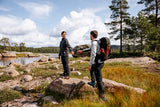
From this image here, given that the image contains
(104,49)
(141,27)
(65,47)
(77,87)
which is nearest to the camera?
(104,49)

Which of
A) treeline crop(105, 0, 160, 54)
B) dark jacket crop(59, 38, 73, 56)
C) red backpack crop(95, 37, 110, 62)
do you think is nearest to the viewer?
red backpack crop(95, 37, 110, 62)

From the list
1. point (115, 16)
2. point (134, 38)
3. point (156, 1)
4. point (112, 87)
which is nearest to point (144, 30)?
point (134, 38)

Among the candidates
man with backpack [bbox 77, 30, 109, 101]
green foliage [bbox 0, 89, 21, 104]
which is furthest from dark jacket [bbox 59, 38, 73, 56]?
green foliage [bbox 0, 89, 21, 104]

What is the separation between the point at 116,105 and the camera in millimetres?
2678

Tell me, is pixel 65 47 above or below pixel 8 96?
above

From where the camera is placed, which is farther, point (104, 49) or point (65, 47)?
point (65, 47)

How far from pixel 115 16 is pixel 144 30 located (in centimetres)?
919

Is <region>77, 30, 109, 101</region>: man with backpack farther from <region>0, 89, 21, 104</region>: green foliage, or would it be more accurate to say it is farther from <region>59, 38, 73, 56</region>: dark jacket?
<region>0, 89, 21, 104</region>: green foliage

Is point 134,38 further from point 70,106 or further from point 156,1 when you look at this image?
point 70,106

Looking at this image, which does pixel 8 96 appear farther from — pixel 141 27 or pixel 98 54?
pixel 141 27

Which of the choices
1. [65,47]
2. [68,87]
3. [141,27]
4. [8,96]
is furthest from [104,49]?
[141,27]

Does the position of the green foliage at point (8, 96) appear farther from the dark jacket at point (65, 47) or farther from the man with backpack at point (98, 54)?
the man with backpack at point (98, 54)

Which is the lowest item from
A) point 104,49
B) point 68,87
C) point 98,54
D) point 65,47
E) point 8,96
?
point 8,96

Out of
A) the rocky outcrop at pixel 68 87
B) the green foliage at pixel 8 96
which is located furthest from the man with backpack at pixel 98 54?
the green foliage at pixel 8 96
